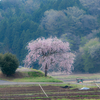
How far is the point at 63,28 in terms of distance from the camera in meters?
75.4

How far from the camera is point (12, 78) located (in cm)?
2706

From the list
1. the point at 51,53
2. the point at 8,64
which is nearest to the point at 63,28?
the point at 51,53

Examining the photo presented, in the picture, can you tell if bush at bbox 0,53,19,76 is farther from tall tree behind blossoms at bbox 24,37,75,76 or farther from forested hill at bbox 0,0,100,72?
forested hill at bbox 0,0,100,72

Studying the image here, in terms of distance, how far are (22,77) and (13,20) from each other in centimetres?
6144

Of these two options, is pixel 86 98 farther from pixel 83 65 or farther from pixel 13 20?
pixel 13 20

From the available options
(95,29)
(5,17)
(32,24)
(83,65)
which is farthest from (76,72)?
(5,17)

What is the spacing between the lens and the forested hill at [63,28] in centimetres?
6197

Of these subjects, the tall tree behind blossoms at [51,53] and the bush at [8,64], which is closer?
the bush at [8,64]

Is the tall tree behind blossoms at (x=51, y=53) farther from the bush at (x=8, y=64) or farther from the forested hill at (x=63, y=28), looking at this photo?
the forested hill at (x=63, y=28)

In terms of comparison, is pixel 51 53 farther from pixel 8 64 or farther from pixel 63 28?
pixel 63 28

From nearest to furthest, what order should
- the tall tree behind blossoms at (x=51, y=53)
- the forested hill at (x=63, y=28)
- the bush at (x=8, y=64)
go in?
the bush at (x=8, y=64), the tall tree behind blossoms at (x=51, y=53), the forested hill at (x=63, y=28)

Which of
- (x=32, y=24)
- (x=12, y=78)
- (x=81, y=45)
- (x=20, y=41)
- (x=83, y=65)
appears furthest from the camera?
(x=32, y=24)

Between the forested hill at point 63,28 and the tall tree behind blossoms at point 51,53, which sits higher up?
the forested hill at point 63,28

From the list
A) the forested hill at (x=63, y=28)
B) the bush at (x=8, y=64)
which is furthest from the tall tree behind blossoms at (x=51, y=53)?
the forested hill at (x=63, y=28)
